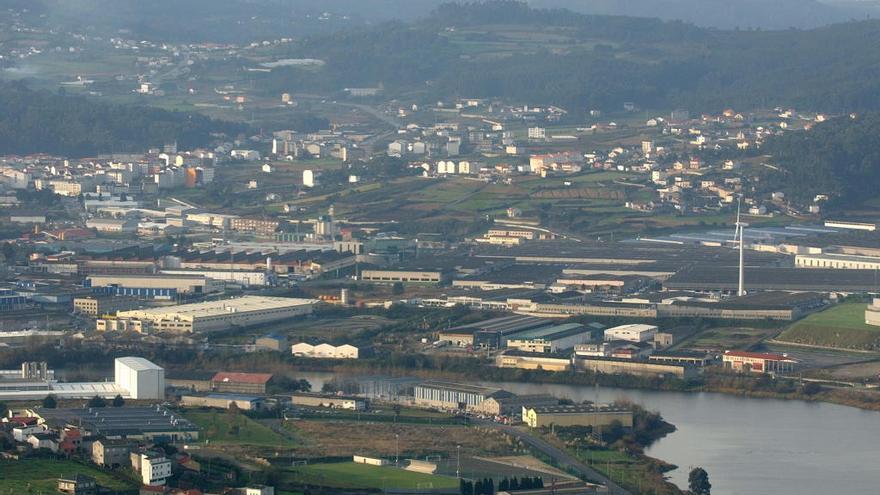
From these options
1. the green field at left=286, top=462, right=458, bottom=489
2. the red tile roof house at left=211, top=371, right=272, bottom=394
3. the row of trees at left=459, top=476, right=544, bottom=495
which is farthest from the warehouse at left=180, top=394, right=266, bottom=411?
the row of trees at left=459, top=476, right=544, bottom=495

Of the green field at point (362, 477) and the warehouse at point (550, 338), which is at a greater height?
the warehouse at point (550, 338)

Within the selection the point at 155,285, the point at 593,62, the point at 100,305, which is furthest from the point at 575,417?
the point at 593,62

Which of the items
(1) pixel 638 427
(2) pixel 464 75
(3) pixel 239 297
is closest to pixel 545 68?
(2) pixel 464 75

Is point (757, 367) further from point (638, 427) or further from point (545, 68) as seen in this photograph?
point (545, 68)

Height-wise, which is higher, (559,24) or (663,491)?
(559,24)

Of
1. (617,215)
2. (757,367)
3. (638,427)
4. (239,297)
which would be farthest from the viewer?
(617,215)

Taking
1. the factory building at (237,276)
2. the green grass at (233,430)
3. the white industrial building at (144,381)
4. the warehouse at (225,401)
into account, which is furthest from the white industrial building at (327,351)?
the factory building at (237,276)

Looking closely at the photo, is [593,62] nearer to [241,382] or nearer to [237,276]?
[237,276]

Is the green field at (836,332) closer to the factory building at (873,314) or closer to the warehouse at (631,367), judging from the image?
the factory building at (873,314)

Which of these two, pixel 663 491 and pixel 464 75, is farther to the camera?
pixel 464 75
